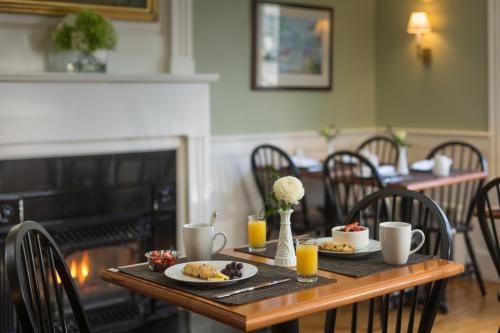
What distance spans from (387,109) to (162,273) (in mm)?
4002

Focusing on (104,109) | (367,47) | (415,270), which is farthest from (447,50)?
(415,270)

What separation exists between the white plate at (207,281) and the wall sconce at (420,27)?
3630mm

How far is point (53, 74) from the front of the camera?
3.86m

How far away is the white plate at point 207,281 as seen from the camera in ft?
6.73

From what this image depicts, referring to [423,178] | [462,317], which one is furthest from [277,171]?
[462,317]

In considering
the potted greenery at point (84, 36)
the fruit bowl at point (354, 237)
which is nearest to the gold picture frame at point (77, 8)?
the potted greenery at point (84, 36)

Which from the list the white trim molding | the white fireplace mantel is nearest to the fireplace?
the white fireplace mantel

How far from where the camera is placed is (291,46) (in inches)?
213

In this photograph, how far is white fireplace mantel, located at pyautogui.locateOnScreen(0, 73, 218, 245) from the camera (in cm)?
383

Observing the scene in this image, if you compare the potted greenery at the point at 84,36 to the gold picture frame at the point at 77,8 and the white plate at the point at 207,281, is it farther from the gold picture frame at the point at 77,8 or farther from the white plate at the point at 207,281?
the white plate at the point at 207,281

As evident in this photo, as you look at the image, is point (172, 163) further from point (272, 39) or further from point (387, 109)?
point (387, 109)

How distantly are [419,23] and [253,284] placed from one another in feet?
12.5

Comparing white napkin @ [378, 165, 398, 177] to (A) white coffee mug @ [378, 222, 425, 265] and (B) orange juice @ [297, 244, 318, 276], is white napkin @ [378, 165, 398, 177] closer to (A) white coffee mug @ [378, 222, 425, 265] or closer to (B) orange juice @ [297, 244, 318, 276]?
(A) white coffee mug @ [378, 222, 425, 265]

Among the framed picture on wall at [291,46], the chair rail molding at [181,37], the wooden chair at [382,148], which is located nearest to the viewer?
the chair rail molding at [181,37]
